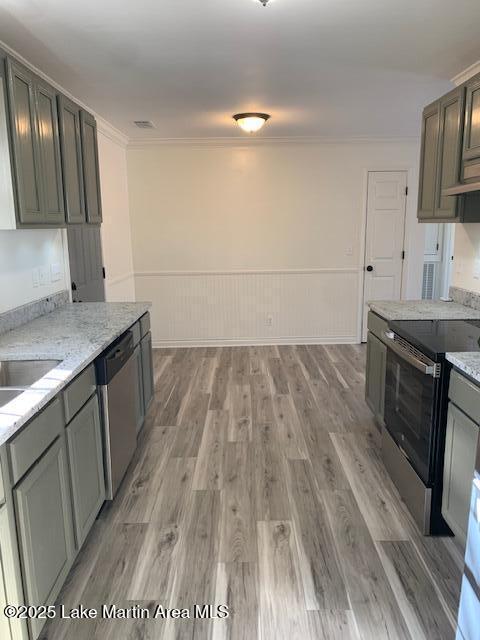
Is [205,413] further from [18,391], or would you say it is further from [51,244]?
[18,391]

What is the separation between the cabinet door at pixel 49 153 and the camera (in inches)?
101

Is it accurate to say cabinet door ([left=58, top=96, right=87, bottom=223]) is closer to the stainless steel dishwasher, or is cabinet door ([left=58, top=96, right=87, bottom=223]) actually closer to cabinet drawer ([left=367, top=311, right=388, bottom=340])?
the stainless steel dishwasher

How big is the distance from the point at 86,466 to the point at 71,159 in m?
1.93

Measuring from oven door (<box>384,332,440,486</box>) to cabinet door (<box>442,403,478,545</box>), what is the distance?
104 millimetres

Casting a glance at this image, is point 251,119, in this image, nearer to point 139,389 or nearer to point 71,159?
point 71,159

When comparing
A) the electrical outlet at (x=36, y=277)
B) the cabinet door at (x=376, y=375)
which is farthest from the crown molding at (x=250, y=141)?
the cabinet door at (x=376, y=375)

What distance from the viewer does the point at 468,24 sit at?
2393 mm

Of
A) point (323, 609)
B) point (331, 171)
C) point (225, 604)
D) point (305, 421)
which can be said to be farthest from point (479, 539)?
point (331, 171)

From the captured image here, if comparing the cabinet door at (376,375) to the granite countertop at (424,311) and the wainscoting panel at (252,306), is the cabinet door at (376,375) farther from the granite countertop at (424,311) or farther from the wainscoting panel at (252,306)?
the wainscoting panel at (252,306)

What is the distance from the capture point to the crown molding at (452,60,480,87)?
2.96m

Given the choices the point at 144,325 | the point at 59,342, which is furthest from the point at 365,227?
the point at 59,342

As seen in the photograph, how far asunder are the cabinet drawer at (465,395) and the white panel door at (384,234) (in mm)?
3646

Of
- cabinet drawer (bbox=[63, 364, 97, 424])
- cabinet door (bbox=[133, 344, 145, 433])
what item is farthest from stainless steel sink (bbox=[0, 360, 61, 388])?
cabinet door (bbox=[133, 344, 145, 433])

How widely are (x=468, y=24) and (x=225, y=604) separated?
3018mm
